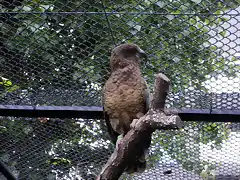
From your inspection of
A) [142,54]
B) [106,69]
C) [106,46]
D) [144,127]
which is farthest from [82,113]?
[144,127]

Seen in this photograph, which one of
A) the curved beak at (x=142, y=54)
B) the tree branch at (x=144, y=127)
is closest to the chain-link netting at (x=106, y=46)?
the curved beak at (x=142, y=54)

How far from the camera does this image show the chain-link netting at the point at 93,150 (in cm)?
226

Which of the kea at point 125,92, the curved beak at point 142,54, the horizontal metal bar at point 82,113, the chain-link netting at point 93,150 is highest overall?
the curved beak at point 142,54

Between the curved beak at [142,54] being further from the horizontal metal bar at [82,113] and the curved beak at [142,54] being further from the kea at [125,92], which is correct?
the horizontal metal bar at [82,113]

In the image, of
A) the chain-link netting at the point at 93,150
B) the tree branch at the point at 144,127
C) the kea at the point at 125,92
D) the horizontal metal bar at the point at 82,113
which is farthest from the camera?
the chain-link netting at the point at 93,150

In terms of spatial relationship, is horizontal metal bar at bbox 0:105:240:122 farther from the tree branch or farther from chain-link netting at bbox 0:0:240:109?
the tree branch

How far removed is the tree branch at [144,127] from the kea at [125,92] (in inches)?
15.3

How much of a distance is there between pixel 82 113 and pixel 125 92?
455 millimetres

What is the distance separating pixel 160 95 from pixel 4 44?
1266 mm

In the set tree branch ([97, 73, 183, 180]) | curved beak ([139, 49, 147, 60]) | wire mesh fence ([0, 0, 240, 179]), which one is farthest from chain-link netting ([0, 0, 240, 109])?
tree branch ([97, 73, 183, 180])

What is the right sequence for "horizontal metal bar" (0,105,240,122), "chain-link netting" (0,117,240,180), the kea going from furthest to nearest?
"chain-link netting" (0,117,240,180) < "horizontal metal bar" (0,105,240,122) < the kea

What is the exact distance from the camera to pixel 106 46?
2.04m

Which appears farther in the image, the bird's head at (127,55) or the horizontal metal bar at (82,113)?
the horizontal metal bar at (82,113)

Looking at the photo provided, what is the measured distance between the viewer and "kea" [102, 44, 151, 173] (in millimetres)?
1771
